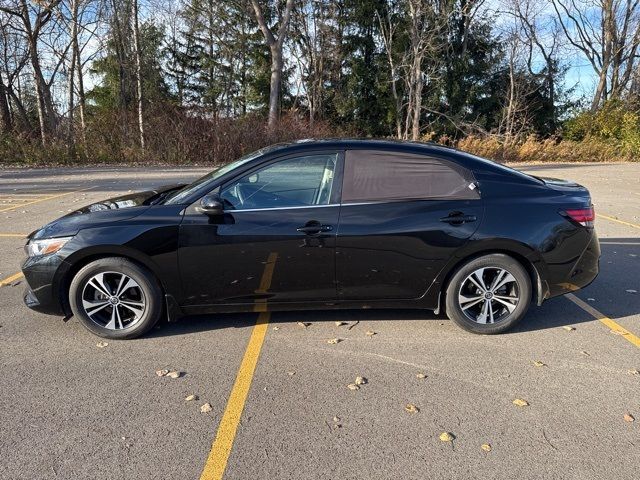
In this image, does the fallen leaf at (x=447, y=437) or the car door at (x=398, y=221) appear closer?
the fallen leaf at (x=447, y=437)

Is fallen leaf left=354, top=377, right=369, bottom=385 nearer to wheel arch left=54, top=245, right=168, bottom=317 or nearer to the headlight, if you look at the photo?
wheel arch left=54, top=245, right=168, bottom=317

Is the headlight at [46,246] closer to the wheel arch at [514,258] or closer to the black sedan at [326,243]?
the black sedan at [326,243]

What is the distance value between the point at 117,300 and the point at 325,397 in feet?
6.26

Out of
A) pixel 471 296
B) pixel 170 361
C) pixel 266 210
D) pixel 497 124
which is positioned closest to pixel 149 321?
pixel 170 361

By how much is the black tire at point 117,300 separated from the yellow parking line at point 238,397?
2.74ft

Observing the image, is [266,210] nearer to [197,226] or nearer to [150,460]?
[197,226]

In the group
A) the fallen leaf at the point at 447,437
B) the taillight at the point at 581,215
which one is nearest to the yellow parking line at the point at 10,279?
the fallen leaf at the point at 447,437

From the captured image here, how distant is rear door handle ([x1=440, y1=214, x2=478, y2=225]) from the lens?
3.84 m

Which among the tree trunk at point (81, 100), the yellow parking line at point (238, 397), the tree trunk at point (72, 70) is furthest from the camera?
the tree trunk at point (81, 100)

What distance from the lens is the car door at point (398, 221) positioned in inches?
150

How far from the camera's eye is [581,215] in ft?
13.1

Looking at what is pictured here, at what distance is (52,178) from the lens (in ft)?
51.3

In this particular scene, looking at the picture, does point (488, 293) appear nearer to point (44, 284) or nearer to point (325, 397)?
point (325, 397)

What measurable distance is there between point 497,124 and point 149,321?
120 ft
